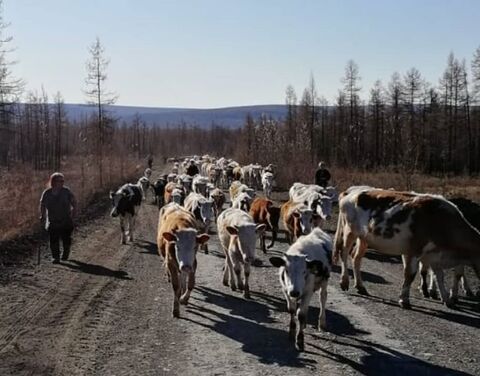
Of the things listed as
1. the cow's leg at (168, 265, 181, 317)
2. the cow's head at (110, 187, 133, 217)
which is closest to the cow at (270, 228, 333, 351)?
the cow's leg at (168, 265, 181, 317)

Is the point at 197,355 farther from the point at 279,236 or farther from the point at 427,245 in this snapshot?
the point at 279,236

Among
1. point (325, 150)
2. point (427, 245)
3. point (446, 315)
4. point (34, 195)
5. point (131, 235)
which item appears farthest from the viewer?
point (325, 150)

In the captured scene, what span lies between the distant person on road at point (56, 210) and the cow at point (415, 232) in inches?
304

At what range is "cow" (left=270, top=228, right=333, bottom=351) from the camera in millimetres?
9266

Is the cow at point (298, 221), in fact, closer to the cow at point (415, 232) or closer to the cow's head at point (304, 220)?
the cow's head at point (304, 220)

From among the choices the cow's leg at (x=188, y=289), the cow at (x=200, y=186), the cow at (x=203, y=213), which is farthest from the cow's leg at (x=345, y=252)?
the cow at (x=200, y=186)

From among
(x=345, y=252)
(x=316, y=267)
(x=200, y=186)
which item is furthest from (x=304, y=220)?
(x=200, y=186)

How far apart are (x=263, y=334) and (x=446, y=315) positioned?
11.9 ft

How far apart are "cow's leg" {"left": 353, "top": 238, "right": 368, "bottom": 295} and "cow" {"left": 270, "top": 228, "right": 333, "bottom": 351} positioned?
10.2ft

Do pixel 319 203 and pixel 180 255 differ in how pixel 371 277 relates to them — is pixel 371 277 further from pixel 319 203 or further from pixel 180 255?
pixel 180 255

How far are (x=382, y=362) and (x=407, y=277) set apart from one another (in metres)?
3.72

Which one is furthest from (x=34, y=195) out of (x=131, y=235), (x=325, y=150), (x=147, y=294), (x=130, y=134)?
(x=130, y=134)

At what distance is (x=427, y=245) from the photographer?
12383 mm

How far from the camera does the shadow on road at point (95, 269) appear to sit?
1500 centimetres
